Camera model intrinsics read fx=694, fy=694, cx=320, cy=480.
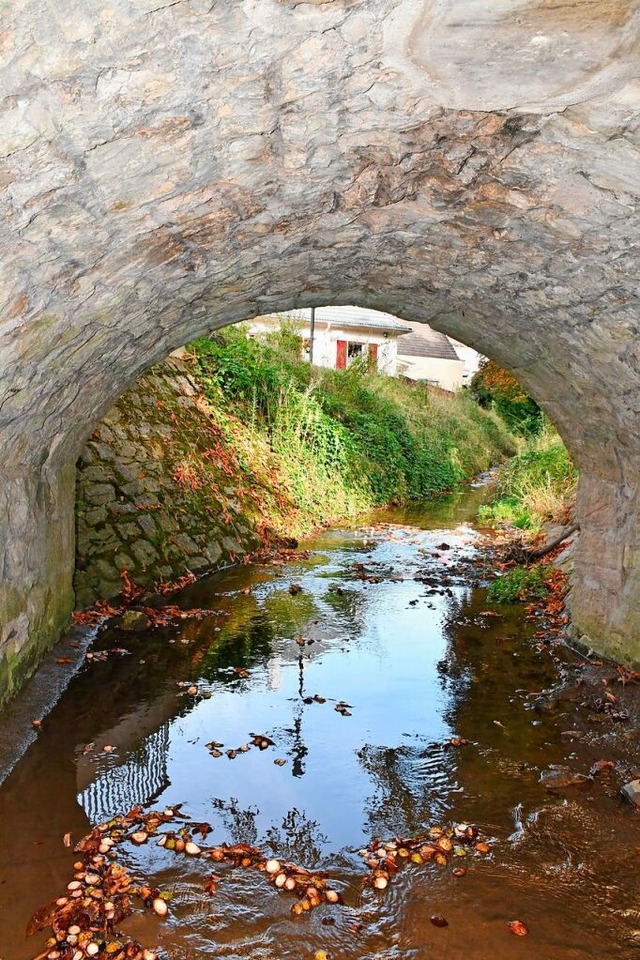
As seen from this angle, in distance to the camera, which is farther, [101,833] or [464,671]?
[464,671]

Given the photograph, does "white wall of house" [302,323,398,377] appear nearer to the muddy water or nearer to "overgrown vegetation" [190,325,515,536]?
"overgrown vegetation" [190,325,515,536]

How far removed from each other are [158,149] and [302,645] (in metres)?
5.00

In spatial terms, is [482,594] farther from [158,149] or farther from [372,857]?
[158,149]

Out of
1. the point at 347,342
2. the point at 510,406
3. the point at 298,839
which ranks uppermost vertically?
the point at 347,342

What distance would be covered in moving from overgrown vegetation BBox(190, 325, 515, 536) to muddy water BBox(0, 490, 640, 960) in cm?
561

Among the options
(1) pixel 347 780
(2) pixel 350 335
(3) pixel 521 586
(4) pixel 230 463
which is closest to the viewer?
(1) pixel 347 780

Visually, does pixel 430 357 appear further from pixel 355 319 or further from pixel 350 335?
pixel 350 335

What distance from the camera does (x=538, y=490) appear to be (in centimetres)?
1302

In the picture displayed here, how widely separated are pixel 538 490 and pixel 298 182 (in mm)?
10870

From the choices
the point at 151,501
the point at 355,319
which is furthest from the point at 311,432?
the point at 355,319

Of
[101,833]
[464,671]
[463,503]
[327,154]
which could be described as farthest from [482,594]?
[463,503]

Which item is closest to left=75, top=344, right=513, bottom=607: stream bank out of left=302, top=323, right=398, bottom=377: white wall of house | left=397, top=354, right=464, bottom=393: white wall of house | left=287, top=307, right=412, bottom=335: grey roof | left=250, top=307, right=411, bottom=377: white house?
left=302, top=323, right=398, bottom=377: white wall of house

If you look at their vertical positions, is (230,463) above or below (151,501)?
above

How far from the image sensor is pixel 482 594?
876 centimetres
